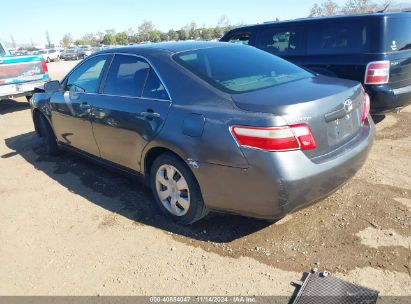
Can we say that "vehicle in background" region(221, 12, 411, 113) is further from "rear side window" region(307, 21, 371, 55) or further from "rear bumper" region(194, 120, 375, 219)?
"rear bumper" region(194, 120, 375, 219)

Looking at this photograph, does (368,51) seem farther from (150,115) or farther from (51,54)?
(51,54)

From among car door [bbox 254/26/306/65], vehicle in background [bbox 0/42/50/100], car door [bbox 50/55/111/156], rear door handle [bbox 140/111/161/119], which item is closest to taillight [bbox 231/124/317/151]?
rear door handle [bbox 140/111/161/119]

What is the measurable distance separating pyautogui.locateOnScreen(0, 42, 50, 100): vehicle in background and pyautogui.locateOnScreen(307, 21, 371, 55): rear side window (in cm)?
720

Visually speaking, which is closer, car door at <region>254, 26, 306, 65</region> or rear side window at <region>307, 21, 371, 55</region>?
rear side window at <region>307, 21, 371, 55</region>

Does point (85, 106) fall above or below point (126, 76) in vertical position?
below

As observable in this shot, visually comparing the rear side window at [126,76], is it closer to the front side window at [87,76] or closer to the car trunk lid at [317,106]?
the front side window at [87,76]

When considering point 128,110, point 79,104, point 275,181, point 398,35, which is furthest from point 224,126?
point 398,35

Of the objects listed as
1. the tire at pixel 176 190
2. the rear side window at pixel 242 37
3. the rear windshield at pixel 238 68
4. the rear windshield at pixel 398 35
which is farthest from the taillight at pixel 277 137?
the rear side window at pixel 242 37

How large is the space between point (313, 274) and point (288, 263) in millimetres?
220

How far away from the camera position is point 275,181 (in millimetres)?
2605

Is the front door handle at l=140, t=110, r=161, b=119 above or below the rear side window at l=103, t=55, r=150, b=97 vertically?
below

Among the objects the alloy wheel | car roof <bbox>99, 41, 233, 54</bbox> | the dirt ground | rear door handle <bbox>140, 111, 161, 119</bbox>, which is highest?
car roof <bbox>99, 41, 233, 54</bbox>

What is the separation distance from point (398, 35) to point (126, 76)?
394 centimetres

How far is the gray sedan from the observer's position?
263 cm
